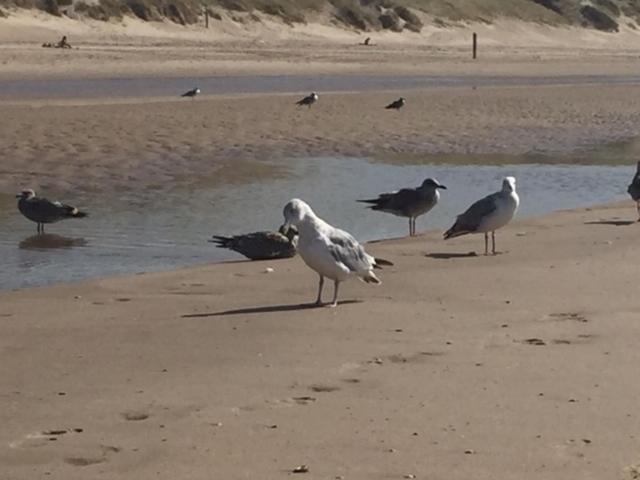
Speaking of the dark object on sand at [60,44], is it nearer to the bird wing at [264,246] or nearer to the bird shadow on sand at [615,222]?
the bird shadow on sand at [615,222]

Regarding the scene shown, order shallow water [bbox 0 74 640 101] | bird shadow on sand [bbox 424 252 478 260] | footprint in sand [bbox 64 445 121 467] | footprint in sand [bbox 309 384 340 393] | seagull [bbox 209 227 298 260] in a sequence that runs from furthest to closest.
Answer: shallow water [bbox 0 74 640 101], seagull [bbox 209 227 298 260], bird shadow on sand [bbox 424 252 478 260], footprint in sand [bbox 309 384 340 393], footprint in sand [bbox 64 445 121 467]

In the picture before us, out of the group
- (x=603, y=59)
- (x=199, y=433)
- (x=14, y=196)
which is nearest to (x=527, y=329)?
(x=199, y=433)

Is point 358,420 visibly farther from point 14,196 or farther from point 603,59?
point 603,59

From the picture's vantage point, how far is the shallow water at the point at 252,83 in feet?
97.9

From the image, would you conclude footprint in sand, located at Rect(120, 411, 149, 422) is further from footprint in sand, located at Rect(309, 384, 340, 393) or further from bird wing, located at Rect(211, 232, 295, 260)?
bird wing, located at Rect(211, 232, 295, 260)

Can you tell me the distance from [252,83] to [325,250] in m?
25.8

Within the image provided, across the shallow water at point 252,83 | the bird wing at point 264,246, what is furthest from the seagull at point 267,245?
the shallow water at point 252,83

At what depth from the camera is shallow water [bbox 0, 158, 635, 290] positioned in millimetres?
11773

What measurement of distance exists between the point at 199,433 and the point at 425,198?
7.60 meters

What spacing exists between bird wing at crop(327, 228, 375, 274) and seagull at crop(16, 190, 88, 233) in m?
4.57

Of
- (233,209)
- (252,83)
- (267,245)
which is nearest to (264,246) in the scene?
(267,245)

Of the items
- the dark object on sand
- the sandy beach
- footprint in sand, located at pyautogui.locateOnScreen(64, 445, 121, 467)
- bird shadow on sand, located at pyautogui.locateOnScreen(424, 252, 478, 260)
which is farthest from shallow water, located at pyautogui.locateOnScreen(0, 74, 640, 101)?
footprint in sand, located at pyautogui.locateOnScreen(64, 445, 121, 467)

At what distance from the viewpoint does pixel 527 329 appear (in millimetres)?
7996

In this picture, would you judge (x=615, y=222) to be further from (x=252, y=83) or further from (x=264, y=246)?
(x=252, y=83)
